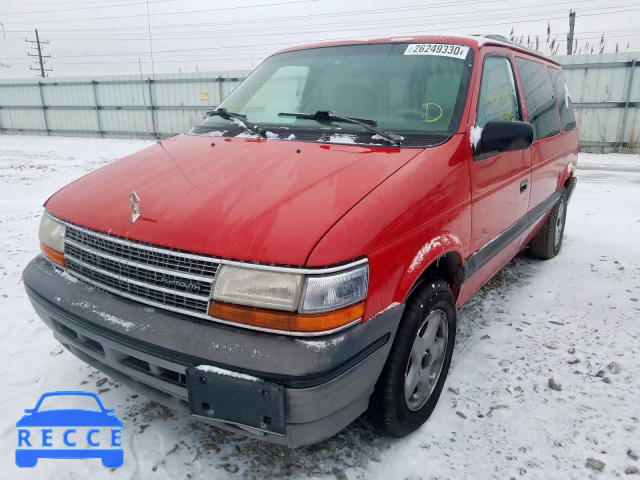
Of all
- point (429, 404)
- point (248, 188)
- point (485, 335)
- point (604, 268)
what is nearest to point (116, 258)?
point (248, 188)

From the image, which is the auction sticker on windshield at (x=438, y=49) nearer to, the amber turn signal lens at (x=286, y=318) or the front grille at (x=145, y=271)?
the amber turn signal lens at (x=286, y=318)

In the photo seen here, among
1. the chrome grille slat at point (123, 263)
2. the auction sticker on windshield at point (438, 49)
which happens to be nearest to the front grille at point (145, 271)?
the chrome grille slat at point (123, 263)

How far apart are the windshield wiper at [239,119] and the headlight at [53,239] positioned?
1.13 metres

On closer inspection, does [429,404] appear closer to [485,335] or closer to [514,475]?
[514,475]

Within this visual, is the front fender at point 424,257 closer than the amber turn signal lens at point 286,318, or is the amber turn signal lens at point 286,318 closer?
the amber turn signal lens at point 286,318

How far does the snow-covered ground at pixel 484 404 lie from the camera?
2051 millimetres

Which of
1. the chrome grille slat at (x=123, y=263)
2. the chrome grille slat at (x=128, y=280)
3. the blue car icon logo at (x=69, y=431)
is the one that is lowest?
the blue car icon logo at (x=69, y=431)

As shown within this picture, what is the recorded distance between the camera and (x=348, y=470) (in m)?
2.04

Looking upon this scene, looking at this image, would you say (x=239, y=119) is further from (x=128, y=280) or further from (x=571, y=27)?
(x=571, y=27)

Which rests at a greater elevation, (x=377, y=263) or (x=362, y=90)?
(x=362, y=90)

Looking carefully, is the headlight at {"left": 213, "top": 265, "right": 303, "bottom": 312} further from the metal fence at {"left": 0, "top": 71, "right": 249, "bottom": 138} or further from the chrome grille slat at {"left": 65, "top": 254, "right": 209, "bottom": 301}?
the metal fence at {"left": 0, "top": 71, "right": 249, "bottom": 138}

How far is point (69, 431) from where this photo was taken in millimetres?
2250

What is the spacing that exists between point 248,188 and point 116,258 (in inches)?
25.0

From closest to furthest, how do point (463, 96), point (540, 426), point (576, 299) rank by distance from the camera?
point (540, 426) → point (463, 96) → point (576, 299)
